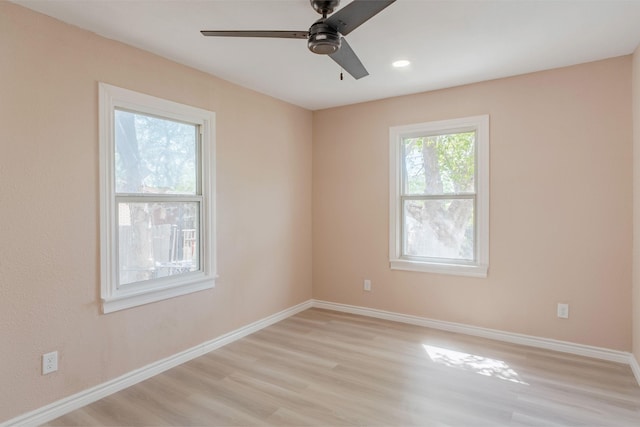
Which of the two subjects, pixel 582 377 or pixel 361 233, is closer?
pixel 582 377

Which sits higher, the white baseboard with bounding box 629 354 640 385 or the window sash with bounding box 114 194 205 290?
the window sash with bounding box 114 194 205 290

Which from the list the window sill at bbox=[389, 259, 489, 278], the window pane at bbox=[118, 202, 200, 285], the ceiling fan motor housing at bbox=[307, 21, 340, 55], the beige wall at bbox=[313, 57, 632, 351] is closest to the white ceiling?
the beige wall at bbox=[313, 57, 632, 351]

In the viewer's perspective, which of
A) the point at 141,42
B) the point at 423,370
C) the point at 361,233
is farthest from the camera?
the point at 361,233

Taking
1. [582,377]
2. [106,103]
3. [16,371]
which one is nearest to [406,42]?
[106,103]

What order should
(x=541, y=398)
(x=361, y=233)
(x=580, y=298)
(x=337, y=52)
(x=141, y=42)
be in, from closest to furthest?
(x=337, y=52)
(x=541, y=398)
(x=141, y=42)
(x=580, y=298)
(x=361, y=233)

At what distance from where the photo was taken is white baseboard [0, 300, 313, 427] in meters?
2.16

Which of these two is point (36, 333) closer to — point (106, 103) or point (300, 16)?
point (106, 103)

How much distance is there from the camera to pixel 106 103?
250 cm

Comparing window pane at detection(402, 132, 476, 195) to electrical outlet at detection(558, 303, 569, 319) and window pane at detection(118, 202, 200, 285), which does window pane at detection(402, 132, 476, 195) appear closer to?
electrical outlet at detection(558, 303, 569, 319)

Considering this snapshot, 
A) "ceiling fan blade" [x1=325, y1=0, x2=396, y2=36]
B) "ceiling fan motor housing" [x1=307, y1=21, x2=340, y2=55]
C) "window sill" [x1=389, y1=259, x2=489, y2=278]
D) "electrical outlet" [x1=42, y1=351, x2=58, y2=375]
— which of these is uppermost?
"ceiling fan blade" [x1=325, y1=0, x2=396, y2=36]

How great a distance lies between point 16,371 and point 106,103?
1.77 metres

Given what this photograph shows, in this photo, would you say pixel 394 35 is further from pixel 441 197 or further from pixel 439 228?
pixel 439 228

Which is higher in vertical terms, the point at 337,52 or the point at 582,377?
the point at 337,52

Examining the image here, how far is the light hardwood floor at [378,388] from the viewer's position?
221 centimetres
